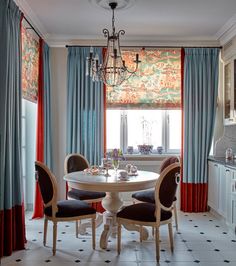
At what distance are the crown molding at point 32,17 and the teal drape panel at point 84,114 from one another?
583mm

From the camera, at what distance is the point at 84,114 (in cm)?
503

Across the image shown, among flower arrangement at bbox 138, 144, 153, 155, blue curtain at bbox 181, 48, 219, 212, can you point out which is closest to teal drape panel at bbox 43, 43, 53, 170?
flower arrangement at bbox 138, 144, 153, 155

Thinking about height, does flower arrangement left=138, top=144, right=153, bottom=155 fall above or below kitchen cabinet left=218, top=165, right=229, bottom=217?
above

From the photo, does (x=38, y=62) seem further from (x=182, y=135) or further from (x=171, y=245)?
(x=171, y=245)

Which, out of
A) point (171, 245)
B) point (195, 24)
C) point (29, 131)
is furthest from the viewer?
point (29, 131)

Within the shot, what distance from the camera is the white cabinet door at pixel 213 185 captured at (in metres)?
4.57

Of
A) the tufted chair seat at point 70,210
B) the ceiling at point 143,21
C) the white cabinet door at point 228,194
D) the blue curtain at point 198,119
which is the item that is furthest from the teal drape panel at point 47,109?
the white cabinet door at point 228,194

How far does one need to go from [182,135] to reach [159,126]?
44 centimetres

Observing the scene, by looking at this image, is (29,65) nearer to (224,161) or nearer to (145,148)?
(145,148)

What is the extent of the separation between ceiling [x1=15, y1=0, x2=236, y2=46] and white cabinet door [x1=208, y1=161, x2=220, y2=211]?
195 centimetres

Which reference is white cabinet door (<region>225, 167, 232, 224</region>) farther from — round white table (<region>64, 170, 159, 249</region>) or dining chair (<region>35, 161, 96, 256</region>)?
dining chair (<region>35, 161, 96, 256</region>)

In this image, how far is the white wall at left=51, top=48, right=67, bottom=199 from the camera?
17.0 ft

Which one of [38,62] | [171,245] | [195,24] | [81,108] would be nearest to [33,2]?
[38,62]

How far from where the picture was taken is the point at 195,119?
5043 millimetres
